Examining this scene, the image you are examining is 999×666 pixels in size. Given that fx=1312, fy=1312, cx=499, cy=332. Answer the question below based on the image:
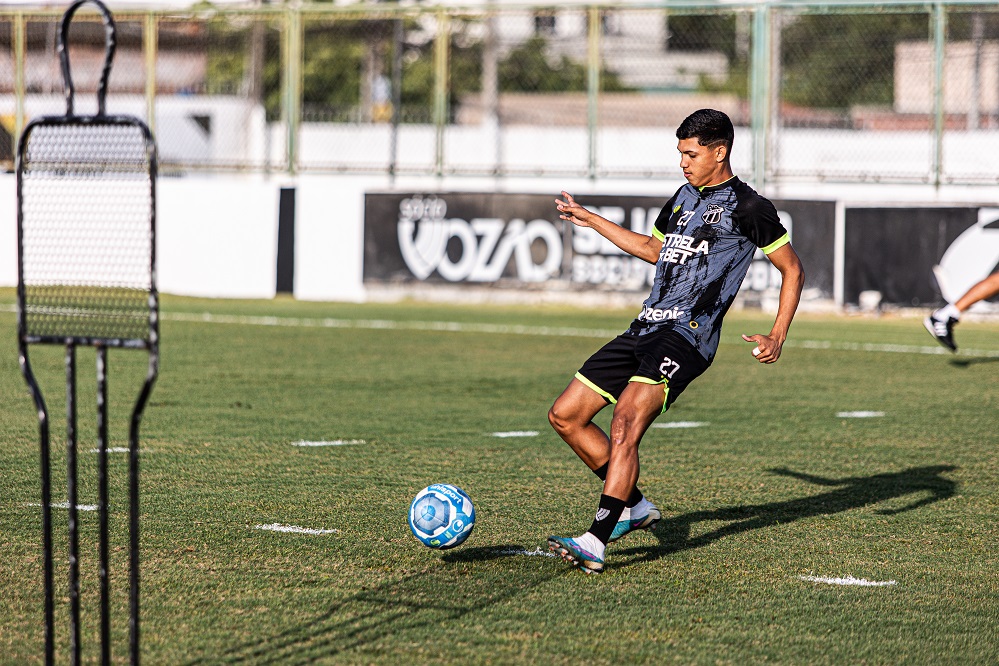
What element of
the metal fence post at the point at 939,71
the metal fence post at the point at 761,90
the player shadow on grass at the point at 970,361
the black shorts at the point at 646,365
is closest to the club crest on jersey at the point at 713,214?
the black shorts at the point at 646,365

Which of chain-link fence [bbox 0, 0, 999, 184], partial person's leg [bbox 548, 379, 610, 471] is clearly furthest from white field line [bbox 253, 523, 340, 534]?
chain-link fence [bbox 0, 0, 999, 184]

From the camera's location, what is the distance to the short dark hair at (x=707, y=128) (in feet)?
18.8

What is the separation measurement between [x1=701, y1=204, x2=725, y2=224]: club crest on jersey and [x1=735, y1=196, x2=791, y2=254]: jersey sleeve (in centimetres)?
8

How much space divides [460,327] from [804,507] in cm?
940

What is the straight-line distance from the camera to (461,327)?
52.6 ft

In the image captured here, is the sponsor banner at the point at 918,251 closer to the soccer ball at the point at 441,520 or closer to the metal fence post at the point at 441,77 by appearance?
the metal fence post at the point at 441,77

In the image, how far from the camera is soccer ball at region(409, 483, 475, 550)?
566 centimetres

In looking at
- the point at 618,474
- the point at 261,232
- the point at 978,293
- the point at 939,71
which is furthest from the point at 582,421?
the point at 939,71

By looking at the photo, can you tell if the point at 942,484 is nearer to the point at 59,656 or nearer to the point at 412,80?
the point at 59,656

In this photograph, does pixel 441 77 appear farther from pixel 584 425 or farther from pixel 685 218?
pixel 584 425

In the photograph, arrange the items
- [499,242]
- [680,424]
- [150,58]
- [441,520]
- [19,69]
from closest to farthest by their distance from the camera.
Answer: [441,520], [680,424], [499,242], [150,58], [19,69]

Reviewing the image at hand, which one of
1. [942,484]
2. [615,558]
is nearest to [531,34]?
[942,484]

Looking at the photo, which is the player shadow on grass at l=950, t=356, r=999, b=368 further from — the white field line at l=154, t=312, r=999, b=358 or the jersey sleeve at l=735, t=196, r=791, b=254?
the jersey sleeve at l=735, t=196, r=791, b=254

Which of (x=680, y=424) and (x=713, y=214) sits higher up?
(x=713, y=214)
